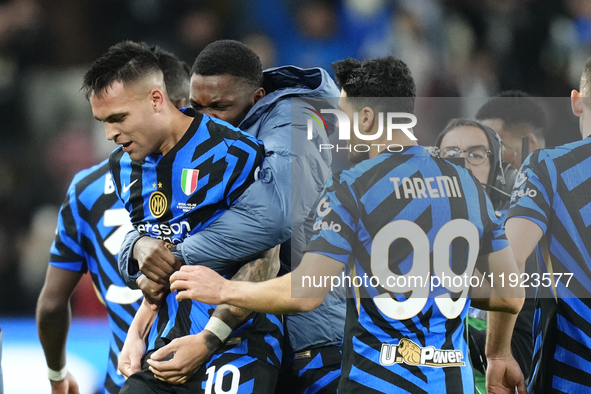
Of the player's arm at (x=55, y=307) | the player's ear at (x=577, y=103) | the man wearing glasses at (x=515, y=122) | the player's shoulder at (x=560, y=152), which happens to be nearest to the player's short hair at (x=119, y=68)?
the player's arm at (x=55, y=307)

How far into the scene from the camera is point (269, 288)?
221 cm

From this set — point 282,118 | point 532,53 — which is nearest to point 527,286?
point 282,118

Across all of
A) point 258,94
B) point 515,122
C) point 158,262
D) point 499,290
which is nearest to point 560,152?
point 499,290

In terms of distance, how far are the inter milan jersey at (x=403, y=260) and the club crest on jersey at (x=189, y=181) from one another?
501 mm

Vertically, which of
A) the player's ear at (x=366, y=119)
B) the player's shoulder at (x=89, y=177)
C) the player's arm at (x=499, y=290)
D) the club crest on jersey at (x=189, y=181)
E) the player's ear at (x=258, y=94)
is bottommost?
the player's arm at (x=499, y=290)

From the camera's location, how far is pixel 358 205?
7.52ft

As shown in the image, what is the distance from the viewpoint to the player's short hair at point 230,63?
10.4ft

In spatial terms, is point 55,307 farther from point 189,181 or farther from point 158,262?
point 189,181

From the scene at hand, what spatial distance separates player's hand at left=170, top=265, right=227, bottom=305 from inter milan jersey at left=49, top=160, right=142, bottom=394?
129cm

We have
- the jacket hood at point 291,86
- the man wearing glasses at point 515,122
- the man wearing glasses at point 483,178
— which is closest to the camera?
the jacket hood at point 291,86

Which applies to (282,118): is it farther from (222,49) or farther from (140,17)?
(140,17)

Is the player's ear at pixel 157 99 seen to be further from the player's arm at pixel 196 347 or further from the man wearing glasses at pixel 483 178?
the man wearing glasses at pixel 483 178

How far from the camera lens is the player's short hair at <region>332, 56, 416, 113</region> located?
8.16 ft

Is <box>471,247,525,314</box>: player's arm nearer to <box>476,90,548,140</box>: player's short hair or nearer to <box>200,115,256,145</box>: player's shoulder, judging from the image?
<box>200,115,256,145</box>: player's shoulder
